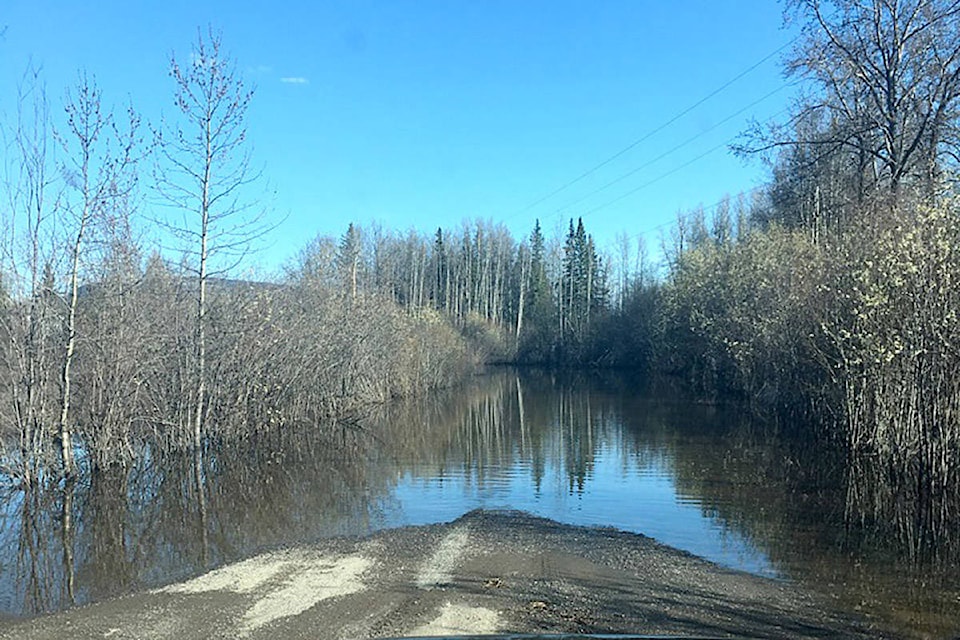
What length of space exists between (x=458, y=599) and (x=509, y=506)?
545cm

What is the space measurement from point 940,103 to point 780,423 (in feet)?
32.8

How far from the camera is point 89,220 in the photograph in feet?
41.6

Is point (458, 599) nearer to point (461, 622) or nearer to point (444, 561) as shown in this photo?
point (461, 622)

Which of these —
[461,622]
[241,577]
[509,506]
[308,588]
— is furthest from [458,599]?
[509,506]

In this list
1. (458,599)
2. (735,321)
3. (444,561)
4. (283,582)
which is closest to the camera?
(458,599)

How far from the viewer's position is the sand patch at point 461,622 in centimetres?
594

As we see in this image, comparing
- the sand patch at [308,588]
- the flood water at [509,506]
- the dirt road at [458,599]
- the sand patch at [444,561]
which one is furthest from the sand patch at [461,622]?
the flood water at [509,506]

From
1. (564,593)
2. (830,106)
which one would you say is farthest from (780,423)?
(564,593)

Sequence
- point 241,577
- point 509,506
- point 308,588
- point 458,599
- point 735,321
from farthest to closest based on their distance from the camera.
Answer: point 735,321, point 509,506, point 241,577, point 308,588, point 458,599

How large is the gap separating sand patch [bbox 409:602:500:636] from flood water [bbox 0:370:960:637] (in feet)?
11.6

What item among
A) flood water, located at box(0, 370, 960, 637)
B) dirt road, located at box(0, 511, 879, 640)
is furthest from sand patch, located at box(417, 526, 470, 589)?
flood water, located at box(0, 370, 960, 637)

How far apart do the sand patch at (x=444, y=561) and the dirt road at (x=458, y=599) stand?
2 centimetres

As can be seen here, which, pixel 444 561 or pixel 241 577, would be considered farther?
pixel 444 561

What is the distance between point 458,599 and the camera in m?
6.79
